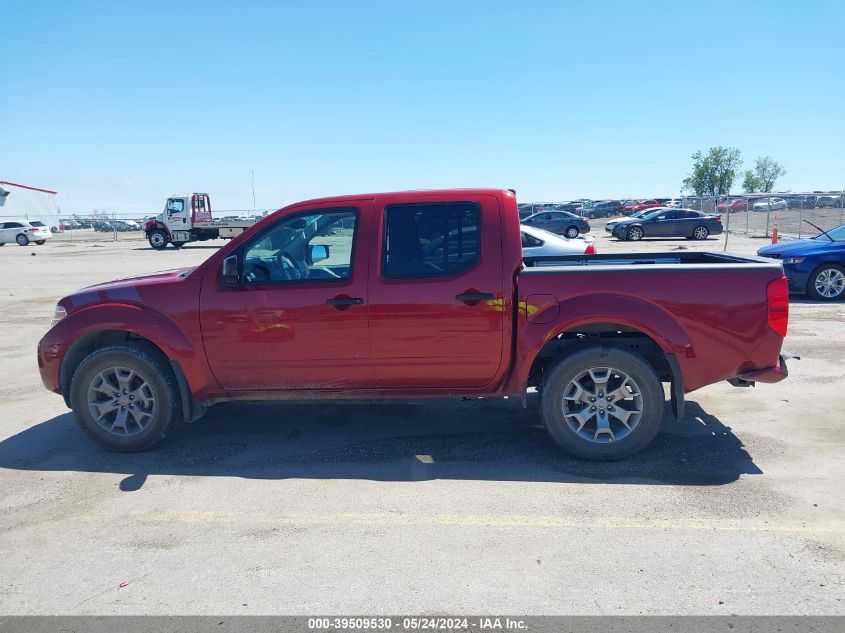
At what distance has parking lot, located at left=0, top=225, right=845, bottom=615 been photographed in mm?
3271

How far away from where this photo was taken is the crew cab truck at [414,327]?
Result: 4652mm

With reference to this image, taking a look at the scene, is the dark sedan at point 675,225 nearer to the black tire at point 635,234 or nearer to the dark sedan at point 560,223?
the black tire at point 635,234

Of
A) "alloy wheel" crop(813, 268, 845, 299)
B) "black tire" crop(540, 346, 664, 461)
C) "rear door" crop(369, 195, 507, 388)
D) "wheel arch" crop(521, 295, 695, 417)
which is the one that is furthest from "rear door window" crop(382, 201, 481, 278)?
"alloy wheel" crop(813, 268, 845, 299)

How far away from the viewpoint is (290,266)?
503cm

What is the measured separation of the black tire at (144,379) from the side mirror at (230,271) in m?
0.83

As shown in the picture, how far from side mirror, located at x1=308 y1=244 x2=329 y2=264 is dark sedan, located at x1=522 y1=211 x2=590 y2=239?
29.0 m

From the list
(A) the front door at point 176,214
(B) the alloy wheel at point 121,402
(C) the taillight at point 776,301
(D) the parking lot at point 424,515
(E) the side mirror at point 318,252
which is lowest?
(D) the parking lot at point 424,515

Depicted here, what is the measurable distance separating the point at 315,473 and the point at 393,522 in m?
0.97

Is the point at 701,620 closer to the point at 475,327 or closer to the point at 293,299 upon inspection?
the point at 475,327

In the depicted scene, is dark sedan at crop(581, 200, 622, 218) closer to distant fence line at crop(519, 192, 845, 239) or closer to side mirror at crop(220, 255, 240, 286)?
distant fence line at crop(519, 192, 845, 239)

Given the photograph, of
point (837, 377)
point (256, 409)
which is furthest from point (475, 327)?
point (837, 377)

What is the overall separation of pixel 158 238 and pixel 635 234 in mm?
23309

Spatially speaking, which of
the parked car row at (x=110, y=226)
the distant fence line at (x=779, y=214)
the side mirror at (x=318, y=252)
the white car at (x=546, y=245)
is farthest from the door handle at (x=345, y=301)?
the parked car row at (x=110, y=226)

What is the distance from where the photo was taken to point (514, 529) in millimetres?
3885
